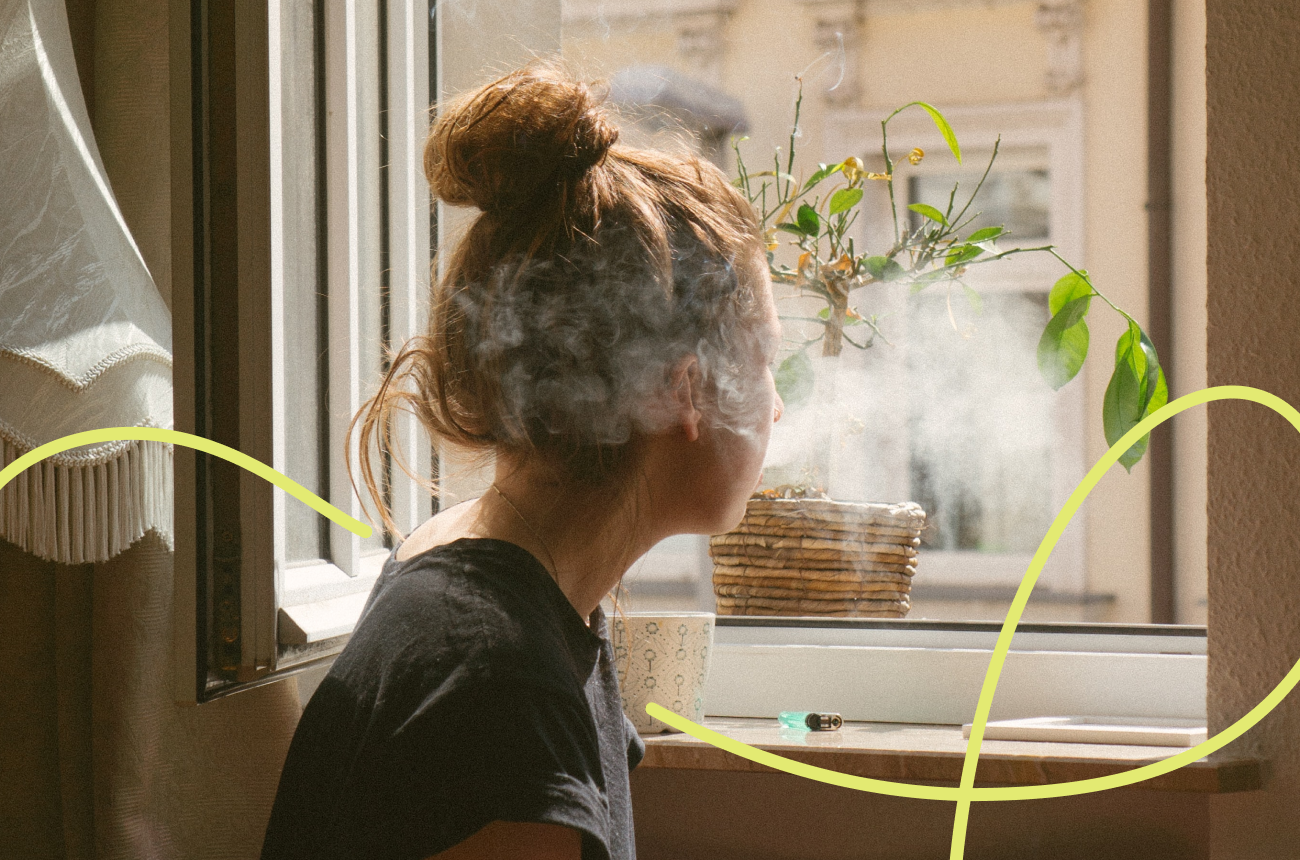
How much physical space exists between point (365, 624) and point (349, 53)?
585mm

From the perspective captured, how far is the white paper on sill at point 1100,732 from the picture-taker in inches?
38.8

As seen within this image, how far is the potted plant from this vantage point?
119 centimetres

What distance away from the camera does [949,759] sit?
3.06ft

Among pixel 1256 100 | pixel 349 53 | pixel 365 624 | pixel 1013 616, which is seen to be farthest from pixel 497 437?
pixel 1256 100

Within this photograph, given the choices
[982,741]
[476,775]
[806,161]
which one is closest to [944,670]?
[982,741]

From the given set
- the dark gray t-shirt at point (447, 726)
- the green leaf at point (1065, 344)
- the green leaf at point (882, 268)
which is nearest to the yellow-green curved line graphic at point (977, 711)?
the green leaf at point (1065, 344)

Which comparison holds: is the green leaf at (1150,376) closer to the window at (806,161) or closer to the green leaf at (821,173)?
the window at (806,161)

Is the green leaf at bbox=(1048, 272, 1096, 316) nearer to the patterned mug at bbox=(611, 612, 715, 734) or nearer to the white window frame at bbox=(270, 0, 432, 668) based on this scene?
the patterned mug at bbox=(611, 612, 715, 734)

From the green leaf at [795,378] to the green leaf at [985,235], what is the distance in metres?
0.23

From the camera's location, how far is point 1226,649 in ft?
3.05

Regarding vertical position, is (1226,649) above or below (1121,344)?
below

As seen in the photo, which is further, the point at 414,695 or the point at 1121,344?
the point at 1121,344

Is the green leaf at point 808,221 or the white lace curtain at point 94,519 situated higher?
the green leaf at point 808,221

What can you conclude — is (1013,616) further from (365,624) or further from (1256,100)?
(365,624)
